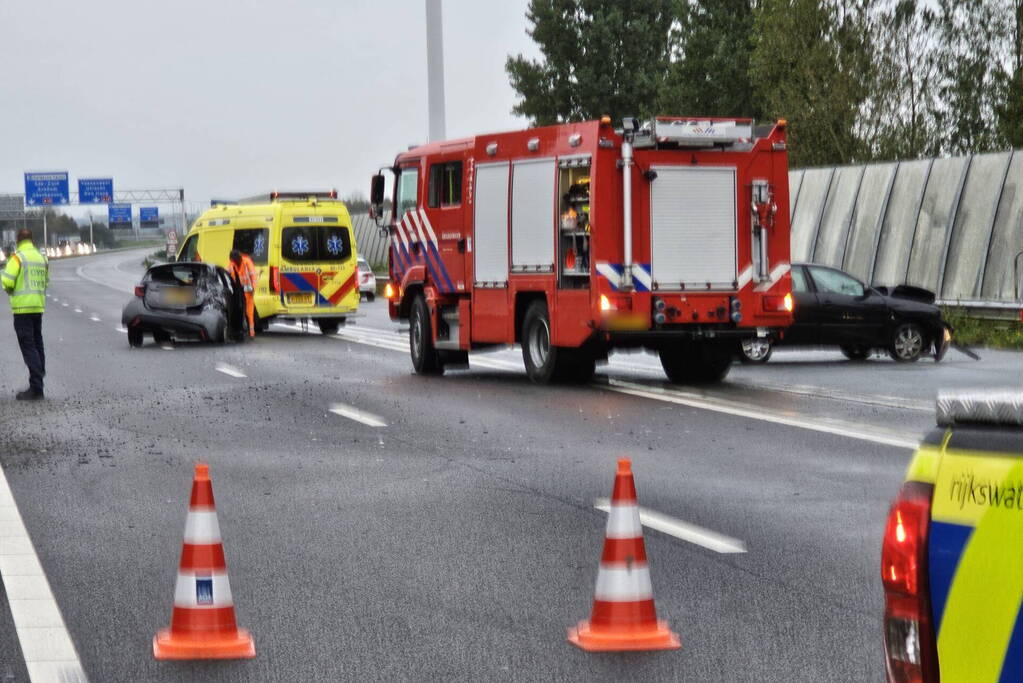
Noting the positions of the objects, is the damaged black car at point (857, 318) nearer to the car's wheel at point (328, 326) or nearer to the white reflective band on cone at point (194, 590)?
the car's wheel at point (328, 326)

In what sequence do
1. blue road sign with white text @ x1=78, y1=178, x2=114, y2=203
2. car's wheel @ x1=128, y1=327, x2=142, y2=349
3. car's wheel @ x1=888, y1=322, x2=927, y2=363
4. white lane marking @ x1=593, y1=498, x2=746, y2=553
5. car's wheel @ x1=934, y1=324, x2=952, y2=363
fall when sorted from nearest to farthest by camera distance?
white lane marking @ x1=593, y1=498, x2=746, y2=553
car's wheel @ x1=888, y1=322, x2=927, y2=363
car's wheel @ x1=934, y1=324, x2=952, y2=363
car's wheel @ x1=128, y1=327, x2=142, y2=349
blue road sign with white text @ x1=78, y1=178, x2=114, y2=203

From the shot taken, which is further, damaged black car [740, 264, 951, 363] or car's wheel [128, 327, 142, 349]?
car's wheel [128, 327, 142, 349]

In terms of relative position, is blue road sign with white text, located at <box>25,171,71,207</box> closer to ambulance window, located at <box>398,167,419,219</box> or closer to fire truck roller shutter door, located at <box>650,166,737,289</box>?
ambulance window, located at <box>398,167,419,219</box>

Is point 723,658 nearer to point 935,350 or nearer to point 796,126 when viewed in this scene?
point 935,350


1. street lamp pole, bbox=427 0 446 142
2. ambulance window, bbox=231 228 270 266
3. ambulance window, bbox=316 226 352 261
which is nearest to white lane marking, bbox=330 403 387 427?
ambulance window, bbox=316 226 352 261

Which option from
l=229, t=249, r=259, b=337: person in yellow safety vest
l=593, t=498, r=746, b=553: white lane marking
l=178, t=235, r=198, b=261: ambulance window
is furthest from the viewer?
l=178, t=235, r=198, b=261: ambulance window

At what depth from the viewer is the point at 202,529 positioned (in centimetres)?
684

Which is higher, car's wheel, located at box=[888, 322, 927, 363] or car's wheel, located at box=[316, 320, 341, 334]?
car's wheel, located at box=[888, 322, 927, 363]

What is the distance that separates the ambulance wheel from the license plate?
25.2ft

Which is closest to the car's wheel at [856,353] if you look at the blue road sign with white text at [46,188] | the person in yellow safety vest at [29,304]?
the person in yellow safety vest at [29,304]

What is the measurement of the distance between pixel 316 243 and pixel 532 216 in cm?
1325

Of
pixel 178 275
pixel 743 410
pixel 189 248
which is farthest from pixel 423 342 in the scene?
pixel 189 248

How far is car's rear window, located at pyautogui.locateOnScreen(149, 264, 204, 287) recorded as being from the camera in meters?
29.5

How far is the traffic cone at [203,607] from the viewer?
22.1 feet
